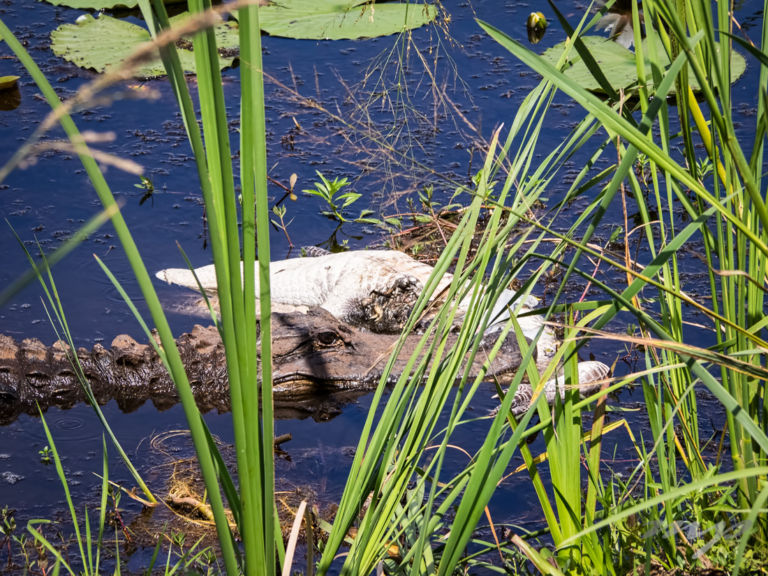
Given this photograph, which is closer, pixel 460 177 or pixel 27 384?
pixel 27 384

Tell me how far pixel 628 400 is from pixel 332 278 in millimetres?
1911

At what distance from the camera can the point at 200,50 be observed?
892mm

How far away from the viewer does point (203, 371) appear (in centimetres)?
395

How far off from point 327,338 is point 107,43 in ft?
12.9

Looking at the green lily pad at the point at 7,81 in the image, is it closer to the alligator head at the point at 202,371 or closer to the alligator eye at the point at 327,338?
the alligator head at the point at 202,371

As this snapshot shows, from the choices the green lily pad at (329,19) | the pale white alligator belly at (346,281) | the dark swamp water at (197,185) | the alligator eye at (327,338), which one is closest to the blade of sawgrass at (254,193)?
the dark swamp water at (197,185)

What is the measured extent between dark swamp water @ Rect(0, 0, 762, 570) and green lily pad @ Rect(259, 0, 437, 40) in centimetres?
15

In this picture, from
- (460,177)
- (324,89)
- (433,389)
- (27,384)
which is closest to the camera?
(433,389)

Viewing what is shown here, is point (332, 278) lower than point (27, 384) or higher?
higher

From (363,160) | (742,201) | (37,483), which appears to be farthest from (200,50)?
(363,160)

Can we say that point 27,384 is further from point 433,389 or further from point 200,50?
point 200,50

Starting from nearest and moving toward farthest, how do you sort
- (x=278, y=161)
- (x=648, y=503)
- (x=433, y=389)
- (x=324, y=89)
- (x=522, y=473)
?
(x=648, y=503) < (x=433, y=389) < (x=522, y=473) < (x=278, y=161) < (x=324, y=89)

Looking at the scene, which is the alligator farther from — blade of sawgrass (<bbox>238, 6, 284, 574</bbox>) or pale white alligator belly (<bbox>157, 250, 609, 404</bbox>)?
blade of sawgrass (<bbox>238, 6, 284, 574</bbox>)

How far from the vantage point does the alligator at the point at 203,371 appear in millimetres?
3822
